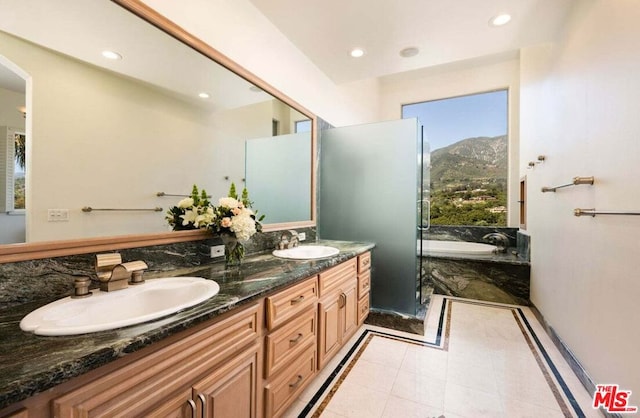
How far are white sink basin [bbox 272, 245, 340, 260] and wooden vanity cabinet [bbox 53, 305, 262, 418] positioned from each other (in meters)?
0.78

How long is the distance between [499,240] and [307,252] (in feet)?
10.3

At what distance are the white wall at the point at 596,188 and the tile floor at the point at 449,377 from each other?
0.23m

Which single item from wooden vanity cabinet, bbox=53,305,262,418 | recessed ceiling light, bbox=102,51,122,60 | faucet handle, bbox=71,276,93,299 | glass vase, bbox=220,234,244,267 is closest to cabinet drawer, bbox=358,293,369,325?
glass vase, bbox=220,234,244,267

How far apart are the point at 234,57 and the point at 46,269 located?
1559mm

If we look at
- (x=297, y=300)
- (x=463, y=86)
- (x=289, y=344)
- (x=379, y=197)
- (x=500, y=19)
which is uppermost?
(x=463, y=86)

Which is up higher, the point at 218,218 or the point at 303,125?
the point at 303,125

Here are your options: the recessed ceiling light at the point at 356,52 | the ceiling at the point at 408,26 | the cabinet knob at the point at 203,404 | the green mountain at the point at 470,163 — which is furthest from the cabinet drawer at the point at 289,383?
the green mountain at the point at 470,163

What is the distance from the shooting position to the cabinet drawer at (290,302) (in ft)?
4.15

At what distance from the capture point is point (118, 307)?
1041mm

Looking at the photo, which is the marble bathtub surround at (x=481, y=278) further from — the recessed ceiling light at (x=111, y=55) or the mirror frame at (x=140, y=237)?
the recessed ceiling light at (x=111, y=55)

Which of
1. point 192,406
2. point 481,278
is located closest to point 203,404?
point 192,406

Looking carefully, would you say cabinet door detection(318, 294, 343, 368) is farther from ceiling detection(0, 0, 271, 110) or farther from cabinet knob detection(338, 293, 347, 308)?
ceiling detection(0, 0, 271, 110)
